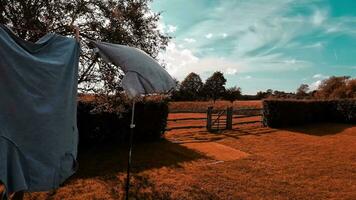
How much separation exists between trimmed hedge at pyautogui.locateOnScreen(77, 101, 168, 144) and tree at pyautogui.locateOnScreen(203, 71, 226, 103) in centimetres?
4819

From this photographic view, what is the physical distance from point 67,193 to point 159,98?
8.15m

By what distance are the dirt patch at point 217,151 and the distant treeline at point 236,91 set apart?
25676 mm

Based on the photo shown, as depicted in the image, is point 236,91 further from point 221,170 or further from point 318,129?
point 221,170

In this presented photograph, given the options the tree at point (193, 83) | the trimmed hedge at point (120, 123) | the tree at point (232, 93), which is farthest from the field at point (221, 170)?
the tree at point (193, 83)

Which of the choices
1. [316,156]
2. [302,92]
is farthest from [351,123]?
[302,92]

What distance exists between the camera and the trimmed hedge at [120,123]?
12.1m

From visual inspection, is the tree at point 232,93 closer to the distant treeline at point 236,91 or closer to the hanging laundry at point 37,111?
the distant treeline at point 236,91

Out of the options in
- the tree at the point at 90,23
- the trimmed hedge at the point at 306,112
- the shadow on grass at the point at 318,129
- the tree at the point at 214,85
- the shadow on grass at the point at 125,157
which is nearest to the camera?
the tree at the point at 90,23

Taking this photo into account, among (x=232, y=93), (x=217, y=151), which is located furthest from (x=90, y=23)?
(x=232, y=93)

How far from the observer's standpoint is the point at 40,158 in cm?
352

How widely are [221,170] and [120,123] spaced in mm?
5163

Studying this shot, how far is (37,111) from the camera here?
3479 mm

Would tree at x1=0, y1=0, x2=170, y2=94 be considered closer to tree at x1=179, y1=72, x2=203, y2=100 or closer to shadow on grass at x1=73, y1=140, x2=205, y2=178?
shadow on grass at x1=73, y1=140, x2=205, y2=178

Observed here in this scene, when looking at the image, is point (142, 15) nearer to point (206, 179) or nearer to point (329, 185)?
point (206, 179)
